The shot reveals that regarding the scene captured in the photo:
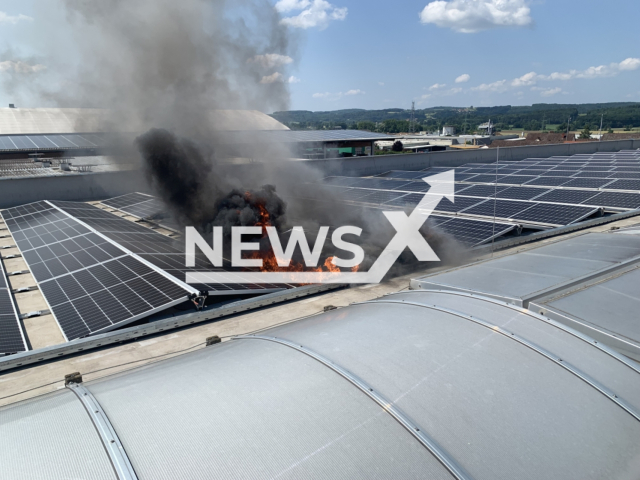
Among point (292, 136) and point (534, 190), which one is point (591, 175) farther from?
point (292, 136)

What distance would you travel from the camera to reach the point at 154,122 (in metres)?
19.0

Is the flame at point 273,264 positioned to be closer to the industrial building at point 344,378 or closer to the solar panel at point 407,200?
the industrial building at point 344,378

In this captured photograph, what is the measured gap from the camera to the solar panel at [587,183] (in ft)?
73.0

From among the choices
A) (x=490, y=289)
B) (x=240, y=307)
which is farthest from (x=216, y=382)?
(x=240, y=307)

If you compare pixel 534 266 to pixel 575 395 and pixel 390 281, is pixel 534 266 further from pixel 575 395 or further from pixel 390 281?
pixel 390 281

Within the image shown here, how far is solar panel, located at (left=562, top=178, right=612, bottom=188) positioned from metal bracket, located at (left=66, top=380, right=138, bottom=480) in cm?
2480

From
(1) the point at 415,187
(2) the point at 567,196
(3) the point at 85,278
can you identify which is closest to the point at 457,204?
(1) the point at 415,187

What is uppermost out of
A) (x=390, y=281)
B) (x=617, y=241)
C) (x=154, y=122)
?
(x=154, y=122)

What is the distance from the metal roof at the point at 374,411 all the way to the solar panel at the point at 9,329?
467cm

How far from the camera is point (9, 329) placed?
8430mm

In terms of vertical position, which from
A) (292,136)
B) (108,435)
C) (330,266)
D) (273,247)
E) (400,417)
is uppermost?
(292,136)

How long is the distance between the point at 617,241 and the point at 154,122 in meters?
18.1

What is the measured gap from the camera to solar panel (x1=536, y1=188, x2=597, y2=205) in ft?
62.5

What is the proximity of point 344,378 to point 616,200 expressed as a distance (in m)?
20.3
